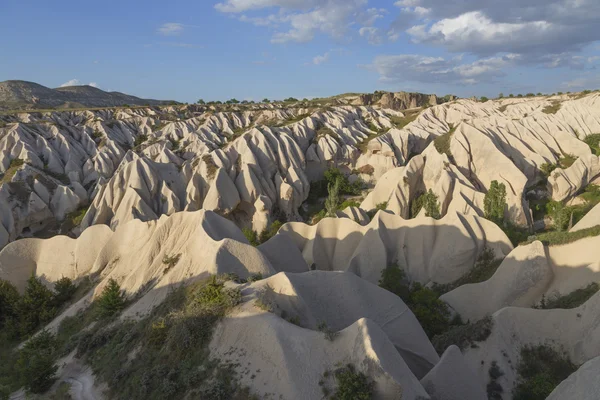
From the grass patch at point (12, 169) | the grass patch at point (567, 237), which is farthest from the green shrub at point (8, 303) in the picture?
the grass patch at point (567, 237)

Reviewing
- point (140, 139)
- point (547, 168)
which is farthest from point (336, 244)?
point (140, 139)

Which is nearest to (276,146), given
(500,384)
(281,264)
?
(281,264)

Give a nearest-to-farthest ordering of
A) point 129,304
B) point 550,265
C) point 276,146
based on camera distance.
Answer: point 129,304 < point 550,265 < point 276,146

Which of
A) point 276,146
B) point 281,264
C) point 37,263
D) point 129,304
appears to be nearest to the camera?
point 129,304

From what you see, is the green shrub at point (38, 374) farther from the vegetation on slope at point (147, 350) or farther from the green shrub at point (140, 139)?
the green shrub at point (140, 139)

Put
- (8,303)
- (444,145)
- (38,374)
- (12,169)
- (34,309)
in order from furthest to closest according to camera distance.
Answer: (444,145), (12,169), (8,303), (34,309), (38,374)

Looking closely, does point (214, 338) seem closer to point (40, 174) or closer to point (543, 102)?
point (40, 174)

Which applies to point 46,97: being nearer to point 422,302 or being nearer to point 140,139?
point 140,139
